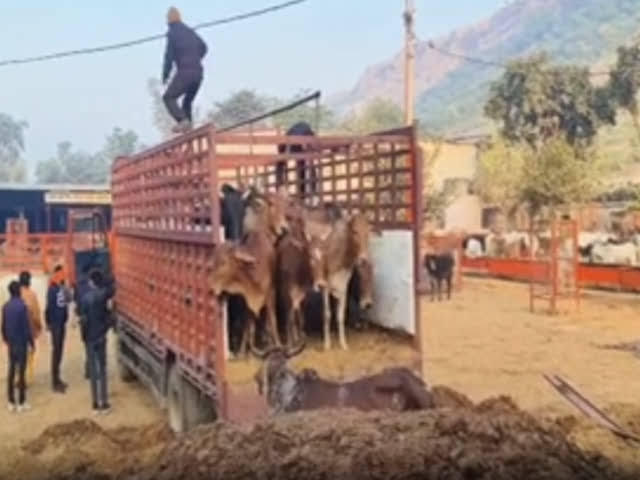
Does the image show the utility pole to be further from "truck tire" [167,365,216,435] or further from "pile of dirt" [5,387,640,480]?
"pile of dirt" [5,387,640,480]

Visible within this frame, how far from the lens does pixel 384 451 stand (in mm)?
3842

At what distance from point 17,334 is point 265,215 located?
14.4 ft

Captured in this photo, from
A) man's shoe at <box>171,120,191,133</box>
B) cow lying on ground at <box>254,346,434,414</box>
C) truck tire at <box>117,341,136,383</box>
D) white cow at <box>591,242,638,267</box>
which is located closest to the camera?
cow lying on ground at <box>254,346,434,414</box>

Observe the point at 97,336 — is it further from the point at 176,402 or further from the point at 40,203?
the point at 40,203

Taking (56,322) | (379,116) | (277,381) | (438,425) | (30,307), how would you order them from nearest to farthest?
(438,425) → (277,381) → (56,322) → (30,307) → (379,116)

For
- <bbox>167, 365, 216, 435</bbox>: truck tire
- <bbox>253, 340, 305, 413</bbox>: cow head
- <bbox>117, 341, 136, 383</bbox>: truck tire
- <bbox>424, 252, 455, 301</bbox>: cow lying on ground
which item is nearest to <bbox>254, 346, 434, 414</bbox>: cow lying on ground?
<bbox>253, 340, 305, 413</bbox>: cow head

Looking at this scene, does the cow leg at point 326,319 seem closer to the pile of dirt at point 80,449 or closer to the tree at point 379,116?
the pile of dirt at point 80,449

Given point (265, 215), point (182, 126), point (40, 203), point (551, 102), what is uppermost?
point (551, 102)

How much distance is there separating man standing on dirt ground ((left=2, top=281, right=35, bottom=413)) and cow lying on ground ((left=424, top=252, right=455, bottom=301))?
12.3 m

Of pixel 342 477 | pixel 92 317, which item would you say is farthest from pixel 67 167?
pixel 342 477

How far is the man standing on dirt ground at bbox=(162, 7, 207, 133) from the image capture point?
9820mm

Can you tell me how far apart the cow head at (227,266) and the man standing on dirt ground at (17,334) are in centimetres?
423

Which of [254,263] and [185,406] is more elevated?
[254,263]

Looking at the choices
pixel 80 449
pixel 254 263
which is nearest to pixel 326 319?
pixel 254 263
